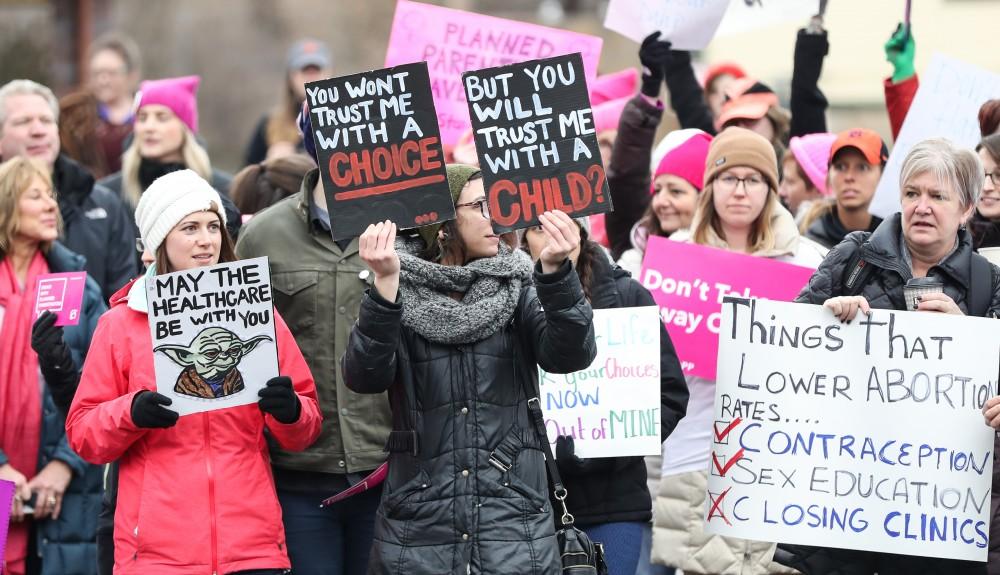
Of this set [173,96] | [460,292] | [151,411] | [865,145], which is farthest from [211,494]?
[173,96]

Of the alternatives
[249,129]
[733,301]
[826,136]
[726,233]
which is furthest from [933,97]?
[249,129]

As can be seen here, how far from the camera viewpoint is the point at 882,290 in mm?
5637

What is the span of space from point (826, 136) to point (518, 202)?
3343 mm

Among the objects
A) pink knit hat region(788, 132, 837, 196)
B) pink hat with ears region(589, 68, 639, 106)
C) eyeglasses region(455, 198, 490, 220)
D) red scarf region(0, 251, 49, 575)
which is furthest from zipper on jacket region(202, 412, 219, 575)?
pink hat with ears region(589, 68, 639, 106)

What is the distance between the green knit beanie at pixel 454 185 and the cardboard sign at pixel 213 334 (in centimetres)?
56

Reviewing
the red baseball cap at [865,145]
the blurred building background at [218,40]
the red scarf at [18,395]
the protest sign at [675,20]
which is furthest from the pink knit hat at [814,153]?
the blurred building background at [218,40]

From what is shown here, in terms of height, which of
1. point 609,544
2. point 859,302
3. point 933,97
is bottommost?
point 609,544

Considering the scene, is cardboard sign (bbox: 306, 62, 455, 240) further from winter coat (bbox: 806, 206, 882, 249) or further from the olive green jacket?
winter coat (bbox: 806, 206, 882, 249)

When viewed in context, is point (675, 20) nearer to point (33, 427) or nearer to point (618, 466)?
point (618, 466)

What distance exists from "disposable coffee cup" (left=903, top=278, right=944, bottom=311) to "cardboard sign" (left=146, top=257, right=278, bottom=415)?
2111mm

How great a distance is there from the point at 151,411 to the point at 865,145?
3708 millimetres

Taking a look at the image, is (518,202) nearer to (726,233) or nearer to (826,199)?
(726,233)

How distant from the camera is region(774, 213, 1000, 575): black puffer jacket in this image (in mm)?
5539

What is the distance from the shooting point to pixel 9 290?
684 cm
